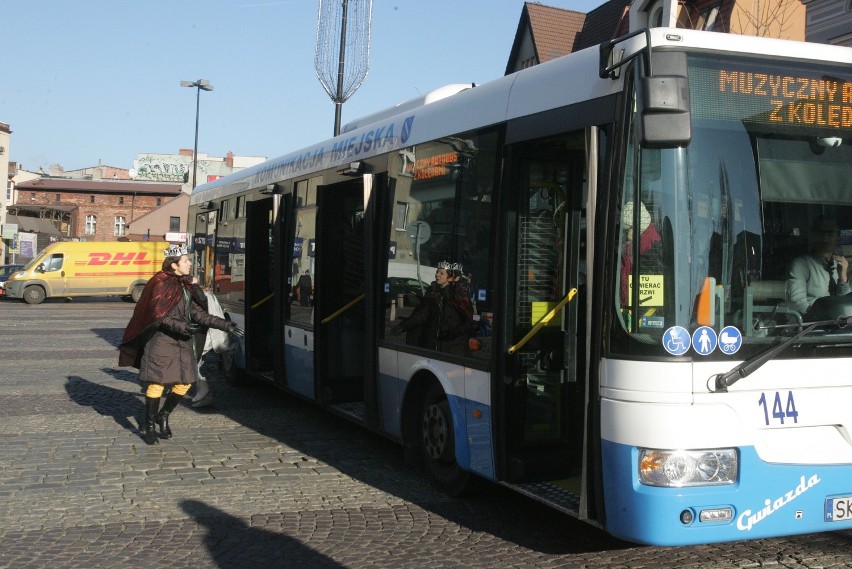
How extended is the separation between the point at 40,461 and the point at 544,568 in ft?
15.9

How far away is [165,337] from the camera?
9477 millimetres

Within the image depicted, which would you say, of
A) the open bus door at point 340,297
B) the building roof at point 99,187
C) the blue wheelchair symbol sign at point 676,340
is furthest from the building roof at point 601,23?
the building roof at point 99,187

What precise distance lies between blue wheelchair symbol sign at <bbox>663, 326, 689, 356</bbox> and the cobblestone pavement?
1.48 meters

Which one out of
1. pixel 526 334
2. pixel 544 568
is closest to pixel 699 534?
pixel 544 568

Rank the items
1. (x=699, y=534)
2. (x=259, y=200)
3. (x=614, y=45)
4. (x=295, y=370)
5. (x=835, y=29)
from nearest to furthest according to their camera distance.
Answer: (x=699, y=534) < (x=614, y=45) < (x=295, y=370) < (x=259, y=200) < (x=835, y=29)

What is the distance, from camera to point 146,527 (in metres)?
6.47

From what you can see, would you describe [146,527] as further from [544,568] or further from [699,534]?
[699,534]

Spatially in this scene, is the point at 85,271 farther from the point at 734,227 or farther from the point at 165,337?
the point at 734,227

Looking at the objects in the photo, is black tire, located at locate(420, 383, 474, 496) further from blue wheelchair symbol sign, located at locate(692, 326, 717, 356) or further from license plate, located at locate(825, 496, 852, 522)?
license plate, located at locate(825, 496, 852, 522)

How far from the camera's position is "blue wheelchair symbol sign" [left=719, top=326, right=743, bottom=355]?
499cm

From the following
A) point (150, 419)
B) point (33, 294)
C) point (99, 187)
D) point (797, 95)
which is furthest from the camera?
point (99, 187)

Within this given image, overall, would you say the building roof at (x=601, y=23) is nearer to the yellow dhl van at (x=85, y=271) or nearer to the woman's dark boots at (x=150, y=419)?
the yellow dhl van at (x=85, y=271)

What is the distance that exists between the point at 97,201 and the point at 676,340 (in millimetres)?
93213

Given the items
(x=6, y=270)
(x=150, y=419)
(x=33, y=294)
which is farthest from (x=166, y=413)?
(x=6, y=270)
